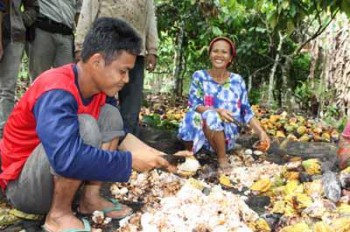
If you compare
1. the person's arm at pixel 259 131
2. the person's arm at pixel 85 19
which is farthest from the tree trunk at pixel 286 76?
the person's arm at pixel 85 19

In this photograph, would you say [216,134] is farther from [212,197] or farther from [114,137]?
[114,137]

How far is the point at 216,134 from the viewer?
3625 millimetres

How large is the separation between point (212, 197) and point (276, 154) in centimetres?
176

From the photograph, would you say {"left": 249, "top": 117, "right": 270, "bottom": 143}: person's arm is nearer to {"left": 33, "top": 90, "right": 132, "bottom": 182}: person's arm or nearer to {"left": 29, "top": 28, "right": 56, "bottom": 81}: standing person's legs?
{"left": 33, "top": 90, "right": 132, "bottom": 182}: person's arm

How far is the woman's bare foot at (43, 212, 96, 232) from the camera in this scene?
234cm

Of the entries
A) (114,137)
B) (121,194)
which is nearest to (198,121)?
(121,194)

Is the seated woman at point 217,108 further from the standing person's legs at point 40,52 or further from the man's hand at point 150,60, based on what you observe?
the standing person's legs at point 40,52

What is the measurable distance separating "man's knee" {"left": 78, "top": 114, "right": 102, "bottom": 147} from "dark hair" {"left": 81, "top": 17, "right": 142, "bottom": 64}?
12.1 inches

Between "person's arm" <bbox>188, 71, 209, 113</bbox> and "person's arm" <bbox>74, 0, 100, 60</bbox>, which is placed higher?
"person's arm" <bbox>74, 0, 100, 60</bbox>

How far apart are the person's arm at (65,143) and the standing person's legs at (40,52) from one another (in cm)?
197

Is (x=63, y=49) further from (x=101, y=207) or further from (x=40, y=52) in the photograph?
(x=101, y=207)

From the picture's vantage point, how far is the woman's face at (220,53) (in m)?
3.85

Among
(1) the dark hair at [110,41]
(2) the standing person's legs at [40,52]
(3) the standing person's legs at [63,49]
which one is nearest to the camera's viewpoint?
(1) the dark hair at [110,41]

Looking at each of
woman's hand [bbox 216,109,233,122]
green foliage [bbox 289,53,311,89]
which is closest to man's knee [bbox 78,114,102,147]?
woman's hand [bbox 216,109,233,122]
